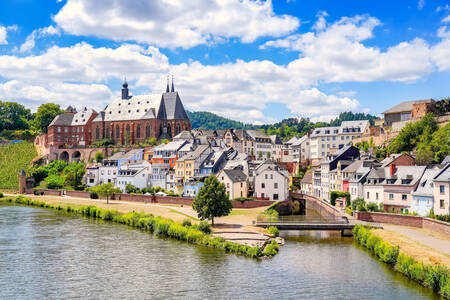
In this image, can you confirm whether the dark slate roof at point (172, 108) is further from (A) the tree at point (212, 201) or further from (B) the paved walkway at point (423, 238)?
(B) the paved walkway at point (423, 238)

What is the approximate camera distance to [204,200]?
49781 mm

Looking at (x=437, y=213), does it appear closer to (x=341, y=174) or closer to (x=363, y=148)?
(x=341, y=174)

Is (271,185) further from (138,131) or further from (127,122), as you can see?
(127,122)

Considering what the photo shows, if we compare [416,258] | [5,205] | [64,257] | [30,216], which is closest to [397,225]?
[416,258]

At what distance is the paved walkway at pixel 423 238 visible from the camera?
36.7 m

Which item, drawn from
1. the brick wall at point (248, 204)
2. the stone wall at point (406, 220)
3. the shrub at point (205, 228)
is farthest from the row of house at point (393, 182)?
the shrub at point (205, 228)

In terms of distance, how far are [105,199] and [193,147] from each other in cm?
1894

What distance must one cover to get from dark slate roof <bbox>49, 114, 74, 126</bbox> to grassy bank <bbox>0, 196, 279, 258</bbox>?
59.5m

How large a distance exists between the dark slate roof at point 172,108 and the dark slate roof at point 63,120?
25.5 m

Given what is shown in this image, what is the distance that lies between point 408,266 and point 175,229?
2302 centimetres

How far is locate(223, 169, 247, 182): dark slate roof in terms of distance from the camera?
70438 millimetres

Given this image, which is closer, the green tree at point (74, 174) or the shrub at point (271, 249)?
the shrub at point (271, 249)

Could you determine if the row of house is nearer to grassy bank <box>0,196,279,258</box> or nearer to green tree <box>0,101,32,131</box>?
grassy bank <box>0,196,279,258</box>

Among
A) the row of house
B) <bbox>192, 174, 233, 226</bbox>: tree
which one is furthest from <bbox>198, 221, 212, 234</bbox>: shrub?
the row of house
